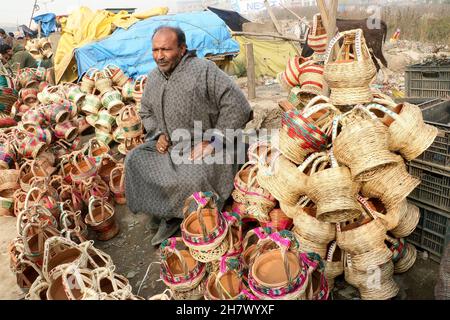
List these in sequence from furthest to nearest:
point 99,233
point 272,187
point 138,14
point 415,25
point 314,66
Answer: point 415,25
point 138,14
point 99,233
point 314,66
point 272,187

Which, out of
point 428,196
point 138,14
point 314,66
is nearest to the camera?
point 428,196

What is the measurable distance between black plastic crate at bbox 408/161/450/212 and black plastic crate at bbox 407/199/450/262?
43 mm

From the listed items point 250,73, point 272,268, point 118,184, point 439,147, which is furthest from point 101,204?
point 250,73

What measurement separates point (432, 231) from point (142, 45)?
6555mm

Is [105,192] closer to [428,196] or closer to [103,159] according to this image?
[103,159]

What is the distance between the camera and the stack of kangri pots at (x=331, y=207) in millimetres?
1772

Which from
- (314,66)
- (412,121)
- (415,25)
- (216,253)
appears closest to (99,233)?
(216,253)

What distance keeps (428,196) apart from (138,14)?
826 centimetres

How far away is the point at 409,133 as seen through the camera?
1819 millimetres

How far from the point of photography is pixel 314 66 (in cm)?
285

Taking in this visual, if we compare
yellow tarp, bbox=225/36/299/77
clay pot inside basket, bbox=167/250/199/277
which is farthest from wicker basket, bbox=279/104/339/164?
yellow tarp, bbox=225/36/299/77

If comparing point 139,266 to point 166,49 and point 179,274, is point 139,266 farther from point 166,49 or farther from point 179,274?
point 166,49

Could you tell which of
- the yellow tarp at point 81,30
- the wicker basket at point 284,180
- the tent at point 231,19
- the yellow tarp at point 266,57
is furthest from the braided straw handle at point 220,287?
the tent at point 231,19
